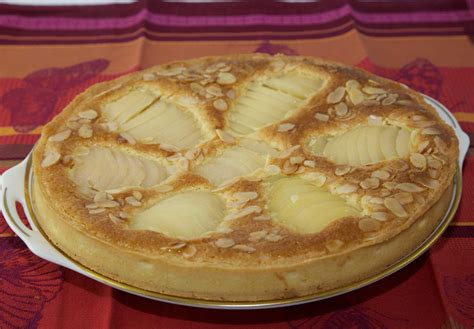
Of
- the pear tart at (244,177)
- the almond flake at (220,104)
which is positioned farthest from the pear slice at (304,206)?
the almond flake at (220,104)

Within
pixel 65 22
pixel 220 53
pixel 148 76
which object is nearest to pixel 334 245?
pixel 148 76

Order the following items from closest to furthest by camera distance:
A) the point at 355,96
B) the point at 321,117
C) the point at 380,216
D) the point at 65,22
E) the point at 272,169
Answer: the point at 380,216 → the point at 272,169 → the point at 321,117 → the point at 355,96 → the point at 65,22

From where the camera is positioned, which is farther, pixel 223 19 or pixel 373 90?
pixel 223 19

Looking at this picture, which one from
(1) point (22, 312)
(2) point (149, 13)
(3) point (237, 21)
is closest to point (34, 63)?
(2) point (149, 13)

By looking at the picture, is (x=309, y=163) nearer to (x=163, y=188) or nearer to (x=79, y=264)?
(x=163, y=188)

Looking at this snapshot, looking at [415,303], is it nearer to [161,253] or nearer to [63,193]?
[161,253]

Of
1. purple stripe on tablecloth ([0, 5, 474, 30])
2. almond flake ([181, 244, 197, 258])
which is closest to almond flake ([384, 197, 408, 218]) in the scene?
almond flake ([181, 244, 197, 258])
